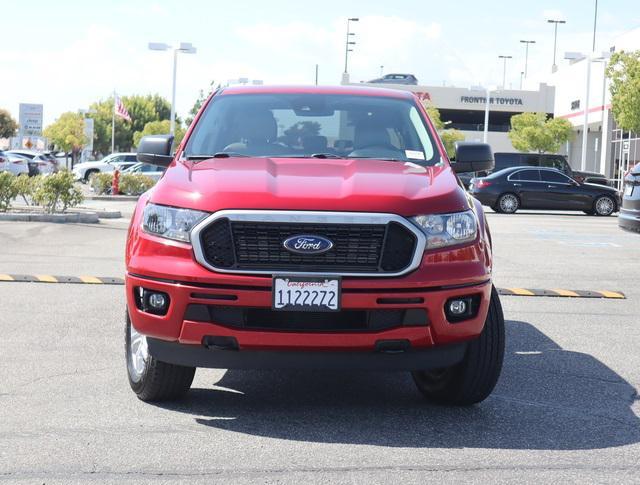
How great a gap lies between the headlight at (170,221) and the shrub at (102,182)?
30.3m

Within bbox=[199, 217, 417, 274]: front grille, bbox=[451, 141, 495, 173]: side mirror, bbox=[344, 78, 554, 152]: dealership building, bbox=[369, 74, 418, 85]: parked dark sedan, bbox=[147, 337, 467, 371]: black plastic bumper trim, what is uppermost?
bbox=[369, 74, 418, 85]: parked dark sedan

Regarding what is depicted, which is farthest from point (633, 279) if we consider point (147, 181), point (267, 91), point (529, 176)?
point (147, 181)

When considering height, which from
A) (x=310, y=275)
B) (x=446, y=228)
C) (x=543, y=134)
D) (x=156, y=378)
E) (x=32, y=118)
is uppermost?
(x=543, y=134)

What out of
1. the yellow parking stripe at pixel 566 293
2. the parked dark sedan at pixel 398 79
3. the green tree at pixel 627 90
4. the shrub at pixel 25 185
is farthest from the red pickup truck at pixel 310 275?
the parked dark sedan at pixel 398 79

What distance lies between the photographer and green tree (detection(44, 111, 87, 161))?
355 feet

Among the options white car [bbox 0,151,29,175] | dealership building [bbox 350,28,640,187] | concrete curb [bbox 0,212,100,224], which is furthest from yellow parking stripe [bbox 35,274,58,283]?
dealership building [bbox 350,28,640,187]

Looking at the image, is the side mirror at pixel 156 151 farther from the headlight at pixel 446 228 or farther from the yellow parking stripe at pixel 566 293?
the yellow parking stripe at pixel 566 293

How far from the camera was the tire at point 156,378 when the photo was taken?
18.2 ft

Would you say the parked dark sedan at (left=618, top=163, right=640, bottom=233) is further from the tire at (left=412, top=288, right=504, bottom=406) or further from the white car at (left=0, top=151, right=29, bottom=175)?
the white car at (left=0, top=151, right=29, bottom=175)

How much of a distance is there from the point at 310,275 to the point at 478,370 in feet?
3.73

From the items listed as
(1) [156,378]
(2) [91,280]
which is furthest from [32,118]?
(1) [156,378]

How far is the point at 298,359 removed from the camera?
16.8 ft

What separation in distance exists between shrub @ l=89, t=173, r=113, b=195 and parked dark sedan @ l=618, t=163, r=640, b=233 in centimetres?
2373

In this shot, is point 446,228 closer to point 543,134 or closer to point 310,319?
point 310,319
